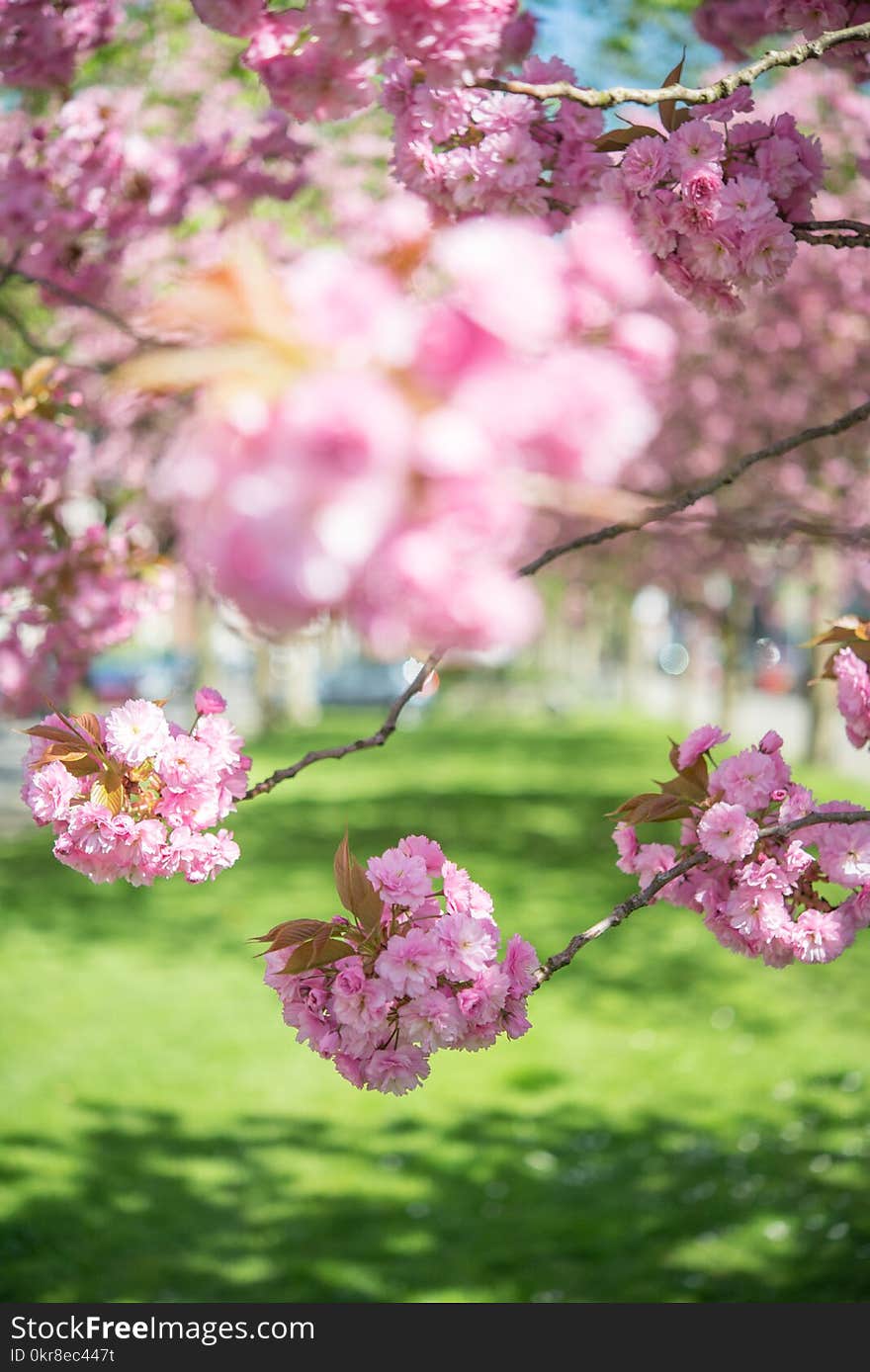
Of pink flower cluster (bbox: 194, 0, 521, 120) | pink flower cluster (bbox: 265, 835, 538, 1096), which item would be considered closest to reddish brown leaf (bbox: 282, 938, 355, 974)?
pink flower cluster (bbox: 265, 835, 538, 1096)

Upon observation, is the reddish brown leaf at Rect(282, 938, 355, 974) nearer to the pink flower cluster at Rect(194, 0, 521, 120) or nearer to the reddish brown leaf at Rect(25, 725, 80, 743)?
the reddish brown leaf at Rect(25, 725, 80, 743)

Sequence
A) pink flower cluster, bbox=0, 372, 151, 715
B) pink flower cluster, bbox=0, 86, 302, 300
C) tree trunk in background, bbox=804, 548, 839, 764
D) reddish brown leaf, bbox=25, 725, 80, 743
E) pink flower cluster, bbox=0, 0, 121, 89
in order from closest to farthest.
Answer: reddish brown leaf, bbox=25, 725, 80, 743 → pink flower cluster, bbox=0, 0, 121, 89 → pink flower cluster, bbox=0, 372, 151, 715 → pink flower cluster, bbox=0, 86, 302, 300 → tree trunk in background, bbox=804, 548, 839, 764

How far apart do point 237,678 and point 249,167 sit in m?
38.7

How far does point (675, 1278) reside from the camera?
4.13m

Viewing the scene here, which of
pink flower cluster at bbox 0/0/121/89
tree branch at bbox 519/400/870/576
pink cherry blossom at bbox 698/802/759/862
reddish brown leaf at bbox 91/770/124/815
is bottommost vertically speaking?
pink cherry blossom at bbox 698/802/759/862

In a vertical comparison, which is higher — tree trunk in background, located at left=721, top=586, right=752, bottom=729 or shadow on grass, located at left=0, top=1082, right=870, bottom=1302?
tree trunk in background, located at left=721, top=586, right=752, bottom=729

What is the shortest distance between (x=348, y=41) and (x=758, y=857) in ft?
4.86

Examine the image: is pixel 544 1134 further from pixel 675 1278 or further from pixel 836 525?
pixel 836 525

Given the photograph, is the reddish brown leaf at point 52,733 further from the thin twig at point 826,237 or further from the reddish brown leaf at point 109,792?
the thin twig at point 826,237

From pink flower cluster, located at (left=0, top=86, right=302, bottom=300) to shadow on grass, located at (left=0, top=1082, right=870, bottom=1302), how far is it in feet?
10.7

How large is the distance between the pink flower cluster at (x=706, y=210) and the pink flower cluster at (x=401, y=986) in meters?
1.16

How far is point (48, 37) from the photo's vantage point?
3.60 metres

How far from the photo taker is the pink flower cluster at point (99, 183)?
450 cm

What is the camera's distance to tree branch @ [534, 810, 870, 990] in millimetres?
2031
